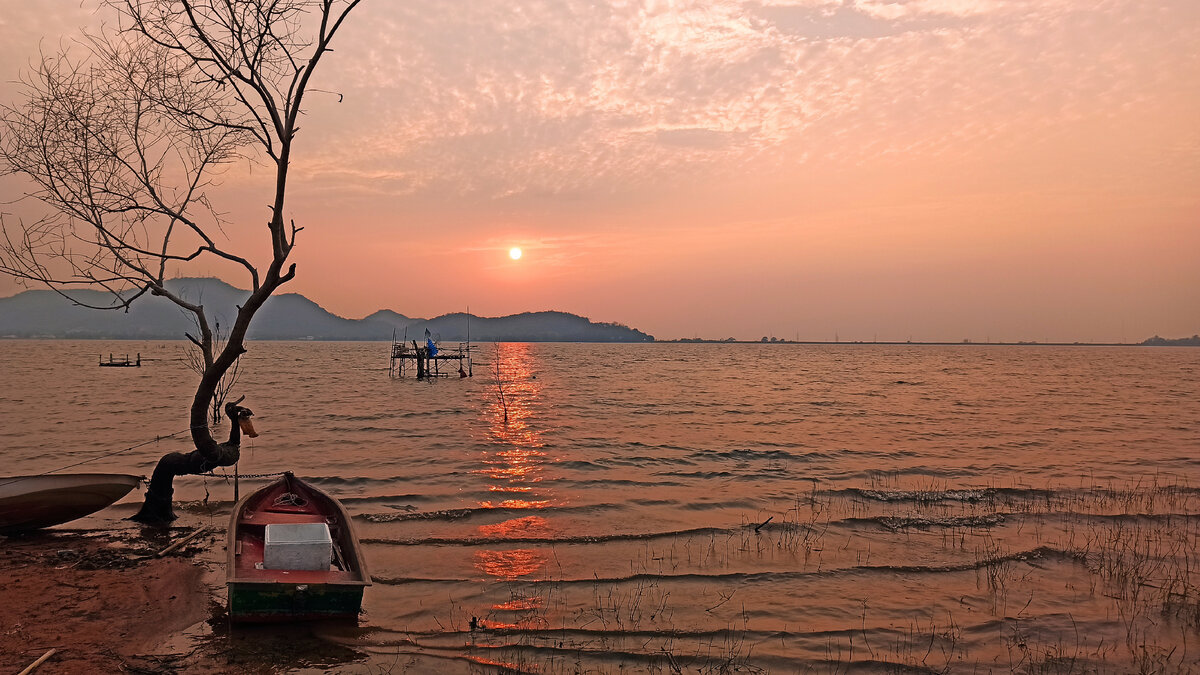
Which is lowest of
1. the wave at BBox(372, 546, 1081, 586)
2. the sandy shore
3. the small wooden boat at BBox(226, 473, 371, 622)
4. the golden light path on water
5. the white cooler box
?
the golden light path on water

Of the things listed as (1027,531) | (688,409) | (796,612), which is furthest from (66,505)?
(688,409)

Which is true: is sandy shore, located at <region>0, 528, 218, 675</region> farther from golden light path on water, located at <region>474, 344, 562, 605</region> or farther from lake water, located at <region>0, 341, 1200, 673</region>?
golden light path on water, located at <region>474, 344, 562, 605</region>

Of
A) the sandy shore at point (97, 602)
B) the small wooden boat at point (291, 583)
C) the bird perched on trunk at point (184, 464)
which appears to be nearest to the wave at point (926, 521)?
the small wooden boat at point (291, 583)

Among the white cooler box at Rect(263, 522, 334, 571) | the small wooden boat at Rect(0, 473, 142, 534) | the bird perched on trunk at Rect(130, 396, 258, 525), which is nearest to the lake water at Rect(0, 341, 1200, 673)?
the bird perched on trunk at Rect(130, 396, 258, 525)

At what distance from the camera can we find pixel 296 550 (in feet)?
27.7

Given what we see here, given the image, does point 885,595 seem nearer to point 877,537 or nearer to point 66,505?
point 877,537

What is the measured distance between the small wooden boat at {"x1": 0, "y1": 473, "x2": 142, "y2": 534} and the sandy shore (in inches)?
11.0

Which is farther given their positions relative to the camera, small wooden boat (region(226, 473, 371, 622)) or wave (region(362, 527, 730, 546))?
wave (region(362, 527, 730, 546))

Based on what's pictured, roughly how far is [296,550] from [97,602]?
8.97 ft

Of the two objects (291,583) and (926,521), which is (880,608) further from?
(291,583)

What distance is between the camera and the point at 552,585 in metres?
10.3

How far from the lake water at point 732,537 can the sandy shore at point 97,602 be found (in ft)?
2.02

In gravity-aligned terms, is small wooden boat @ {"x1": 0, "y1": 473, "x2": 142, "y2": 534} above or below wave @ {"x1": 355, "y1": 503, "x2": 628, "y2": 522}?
above

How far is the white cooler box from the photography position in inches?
331
